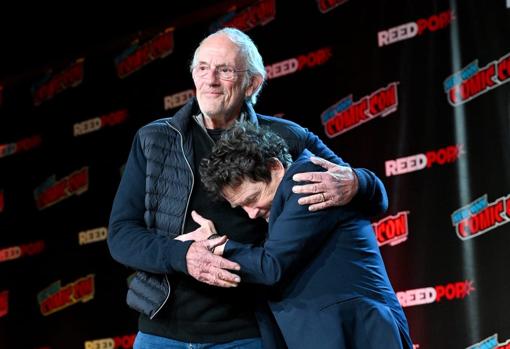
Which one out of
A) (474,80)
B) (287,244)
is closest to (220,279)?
(287,244)

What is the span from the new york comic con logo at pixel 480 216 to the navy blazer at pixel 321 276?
1638mm

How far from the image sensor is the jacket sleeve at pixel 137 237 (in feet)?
6.06

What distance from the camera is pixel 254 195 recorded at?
1.88 metres

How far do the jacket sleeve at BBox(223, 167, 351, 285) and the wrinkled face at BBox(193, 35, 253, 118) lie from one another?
1.26 feet

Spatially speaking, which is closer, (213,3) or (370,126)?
(370,126)

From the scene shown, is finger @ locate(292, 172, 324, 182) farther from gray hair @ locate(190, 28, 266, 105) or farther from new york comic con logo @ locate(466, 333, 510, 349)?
new york comic con logo @ locate(466, 333, 510, 349)

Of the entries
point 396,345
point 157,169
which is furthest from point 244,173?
point 396,345

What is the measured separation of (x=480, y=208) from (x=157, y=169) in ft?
6.20

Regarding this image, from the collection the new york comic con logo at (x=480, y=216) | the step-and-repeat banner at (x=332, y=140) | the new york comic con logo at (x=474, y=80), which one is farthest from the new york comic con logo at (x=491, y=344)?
the new york comic con logo at (x=474, y=80)

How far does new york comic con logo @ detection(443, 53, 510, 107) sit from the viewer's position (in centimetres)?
342

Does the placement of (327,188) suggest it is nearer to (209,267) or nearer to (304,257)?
(304,257)

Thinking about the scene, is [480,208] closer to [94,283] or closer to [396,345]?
[396,345]

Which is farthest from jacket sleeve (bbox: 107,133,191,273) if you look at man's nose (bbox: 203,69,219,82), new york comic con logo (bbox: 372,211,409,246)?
new york comic con logo (bbox: 372,211,409,246)

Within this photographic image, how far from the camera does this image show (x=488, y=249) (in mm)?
3344
